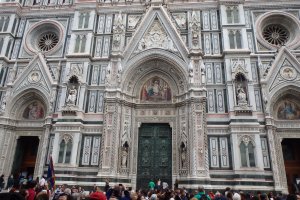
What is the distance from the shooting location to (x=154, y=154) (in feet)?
59.0

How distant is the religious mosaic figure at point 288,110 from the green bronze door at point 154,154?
7.94 m

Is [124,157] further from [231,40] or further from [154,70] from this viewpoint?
[231,40]

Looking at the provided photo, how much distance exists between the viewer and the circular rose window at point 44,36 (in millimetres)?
21878

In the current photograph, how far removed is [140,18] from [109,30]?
273 centimetres

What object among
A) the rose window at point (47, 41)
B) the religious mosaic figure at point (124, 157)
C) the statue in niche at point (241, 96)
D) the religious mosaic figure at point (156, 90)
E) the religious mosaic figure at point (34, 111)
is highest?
the rose window at point (47, 41)

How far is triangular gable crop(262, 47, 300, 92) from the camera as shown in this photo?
18031 mm

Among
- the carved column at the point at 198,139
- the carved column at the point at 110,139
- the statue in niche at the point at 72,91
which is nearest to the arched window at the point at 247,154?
the carved column at the point at 198,139

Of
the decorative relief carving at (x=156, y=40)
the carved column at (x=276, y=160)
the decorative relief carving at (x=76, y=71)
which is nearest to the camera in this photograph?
the carved column at (x=276, y=160)

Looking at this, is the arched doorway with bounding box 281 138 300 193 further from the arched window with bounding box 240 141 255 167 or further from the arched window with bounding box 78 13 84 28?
the arched window with bounding box 78 13 84 28

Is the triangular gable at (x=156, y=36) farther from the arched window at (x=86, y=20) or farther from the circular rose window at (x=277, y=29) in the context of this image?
the circular rose window at (x=277, y=29)

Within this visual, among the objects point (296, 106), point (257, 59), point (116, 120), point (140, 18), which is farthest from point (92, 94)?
point (296, 106)

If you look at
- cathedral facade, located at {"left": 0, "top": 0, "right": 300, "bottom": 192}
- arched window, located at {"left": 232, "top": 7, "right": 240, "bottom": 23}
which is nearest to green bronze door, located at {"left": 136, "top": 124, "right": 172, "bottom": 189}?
cathedral facade, located at {"left": 0, "top": 0, "right": 300, "bottom": 192}

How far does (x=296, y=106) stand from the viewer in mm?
18125

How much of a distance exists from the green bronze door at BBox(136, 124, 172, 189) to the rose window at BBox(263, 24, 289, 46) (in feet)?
35.4
